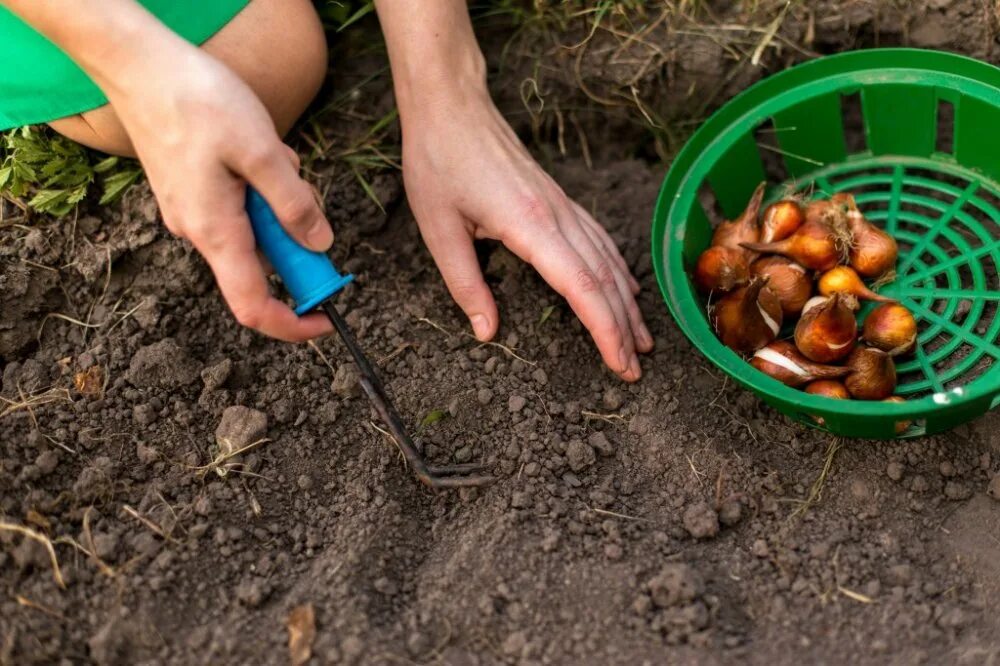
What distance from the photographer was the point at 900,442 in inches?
55.1

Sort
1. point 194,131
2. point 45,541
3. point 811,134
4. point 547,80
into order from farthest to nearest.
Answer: point 547,80 < point 811,134 < point 45,541 < point 194,131

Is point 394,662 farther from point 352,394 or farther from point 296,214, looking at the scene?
point 296,214

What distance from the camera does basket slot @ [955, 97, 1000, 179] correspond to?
59.7 inches

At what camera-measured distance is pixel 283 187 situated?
3.43 ft

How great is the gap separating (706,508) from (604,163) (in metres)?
0.75

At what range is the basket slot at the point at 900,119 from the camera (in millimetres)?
1572

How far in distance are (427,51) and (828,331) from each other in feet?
2.41

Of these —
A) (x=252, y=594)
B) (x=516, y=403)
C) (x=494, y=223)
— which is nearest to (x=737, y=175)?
(x=494, y=223)

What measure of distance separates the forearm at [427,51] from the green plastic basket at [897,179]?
37cm

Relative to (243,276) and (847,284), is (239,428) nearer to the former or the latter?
(243,276)

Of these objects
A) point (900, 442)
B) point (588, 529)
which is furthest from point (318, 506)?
point (900, 442)

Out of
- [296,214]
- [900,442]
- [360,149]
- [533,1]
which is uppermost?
[296,214]

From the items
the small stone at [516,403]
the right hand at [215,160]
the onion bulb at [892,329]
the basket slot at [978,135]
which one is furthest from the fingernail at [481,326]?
the basket slot at [978,135]

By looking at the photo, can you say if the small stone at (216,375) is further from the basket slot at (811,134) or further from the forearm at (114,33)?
the basket slot at (811,134)
